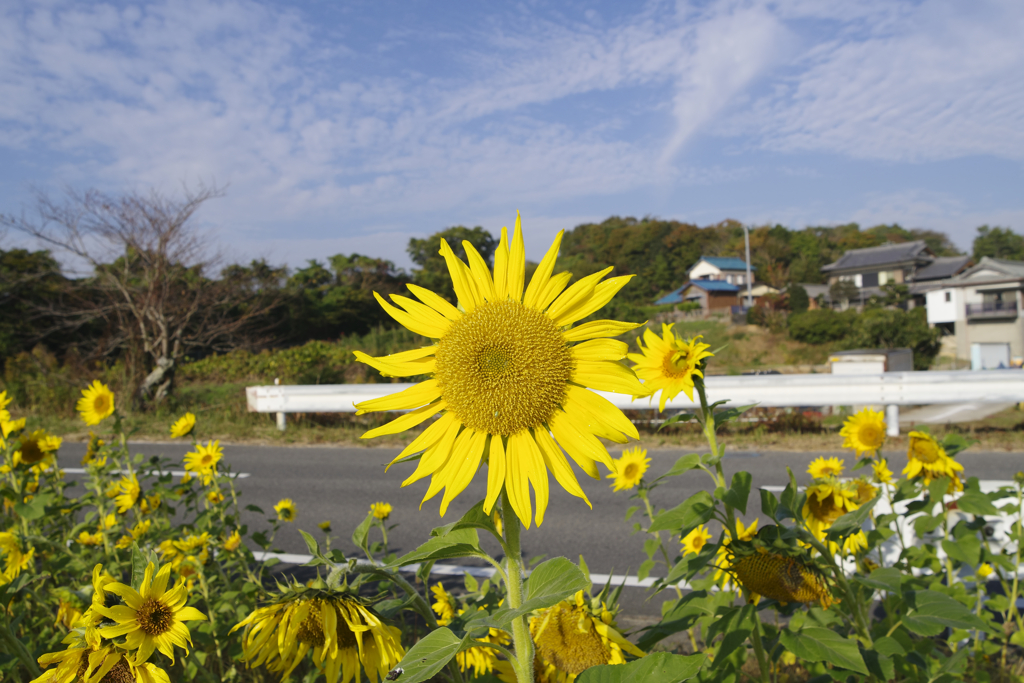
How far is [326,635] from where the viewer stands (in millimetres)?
990

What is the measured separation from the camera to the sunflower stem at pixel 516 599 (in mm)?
810

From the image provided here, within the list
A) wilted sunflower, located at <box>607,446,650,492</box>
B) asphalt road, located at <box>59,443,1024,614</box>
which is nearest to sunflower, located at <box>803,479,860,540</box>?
wilted sunflower, located at <box>607,446,650,492</box>

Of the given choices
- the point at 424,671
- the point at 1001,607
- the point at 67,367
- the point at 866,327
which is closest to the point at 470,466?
the point at 424,671

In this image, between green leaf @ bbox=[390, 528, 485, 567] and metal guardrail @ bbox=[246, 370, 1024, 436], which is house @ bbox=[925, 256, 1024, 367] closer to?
metal guardrail @ bbox=[246, 370, 1024, 436]

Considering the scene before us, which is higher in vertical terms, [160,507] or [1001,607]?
[160,507]

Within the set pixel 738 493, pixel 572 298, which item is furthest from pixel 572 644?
pixel 572 298

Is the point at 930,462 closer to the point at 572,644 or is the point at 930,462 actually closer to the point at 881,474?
the point at 881,474

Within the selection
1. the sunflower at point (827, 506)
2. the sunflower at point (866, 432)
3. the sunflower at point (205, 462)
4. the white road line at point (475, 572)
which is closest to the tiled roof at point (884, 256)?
the white road line at point (475, 572)

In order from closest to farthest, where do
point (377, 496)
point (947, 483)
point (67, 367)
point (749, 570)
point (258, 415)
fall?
point (749, 570) → point (947, 483) → point (377, 496) → point (258, 415) → point (67, 367)

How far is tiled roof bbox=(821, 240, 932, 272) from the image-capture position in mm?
43000

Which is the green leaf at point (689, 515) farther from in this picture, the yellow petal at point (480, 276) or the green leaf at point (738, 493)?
the yellow petal at point (480, 276)

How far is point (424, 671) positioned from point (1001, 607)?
7.37ft

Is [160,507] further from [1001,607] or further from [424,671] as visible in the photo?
[1001,607]

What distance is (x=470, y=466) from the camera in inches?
33.1
